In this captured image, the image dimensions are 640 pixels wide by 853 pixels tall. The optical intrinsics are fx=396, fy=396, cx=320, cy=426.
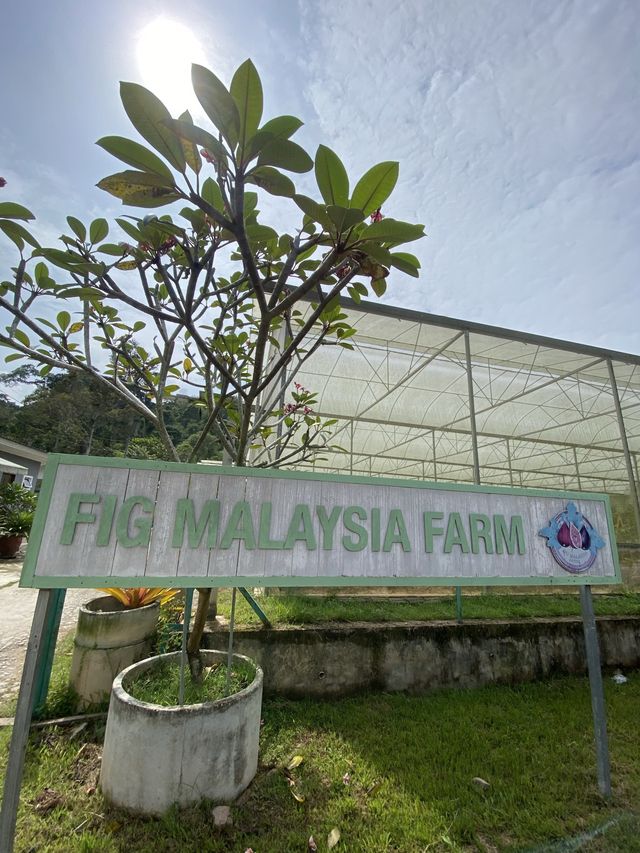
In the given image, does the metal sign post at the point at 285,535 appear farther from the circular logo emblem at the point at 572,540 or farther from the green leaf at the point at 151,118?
the green leaf at the point at 151,118

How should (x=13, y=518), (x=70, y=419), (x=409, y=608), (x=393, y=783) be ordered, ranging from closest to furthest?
(x=393, y=783), (x=409, y=608), (x=13, y=518), (x=70, y=419)

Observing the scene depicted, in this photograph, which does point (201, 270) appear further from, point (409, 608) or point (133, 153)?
point (409, 608)

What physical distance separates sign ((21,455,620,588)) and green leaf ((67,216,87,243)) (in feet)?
2.96

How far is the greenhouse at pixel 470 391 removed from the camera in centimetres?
560

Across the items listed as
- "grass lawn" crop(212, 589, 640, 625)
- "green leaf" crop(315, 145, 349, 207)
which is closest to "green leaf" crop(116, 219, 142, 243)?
"green leaf" crop(315, 145, 349, 207)

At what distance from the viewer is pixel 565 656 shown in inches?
122

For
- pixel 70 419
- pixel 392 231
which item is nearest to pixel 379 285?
pixel 392 231

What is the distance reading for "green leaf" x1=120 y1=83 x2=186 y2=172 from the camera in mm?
847

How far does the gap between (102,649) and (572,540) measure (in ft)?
8.70

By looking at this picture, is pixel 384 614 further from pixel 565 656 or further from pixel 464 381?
pixel 464 381

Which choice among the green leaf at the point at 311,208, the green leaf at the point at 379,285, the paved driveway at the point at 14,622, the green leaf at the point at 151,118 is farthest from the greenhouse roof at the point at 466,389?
the paved driveway at the point at 14,622

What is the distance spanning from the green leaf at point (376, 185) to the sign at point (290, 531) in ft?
3.17

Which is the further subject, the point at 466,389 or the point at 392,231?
the point at 466,389

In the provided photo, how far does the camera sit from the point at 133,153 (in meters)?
0.93
